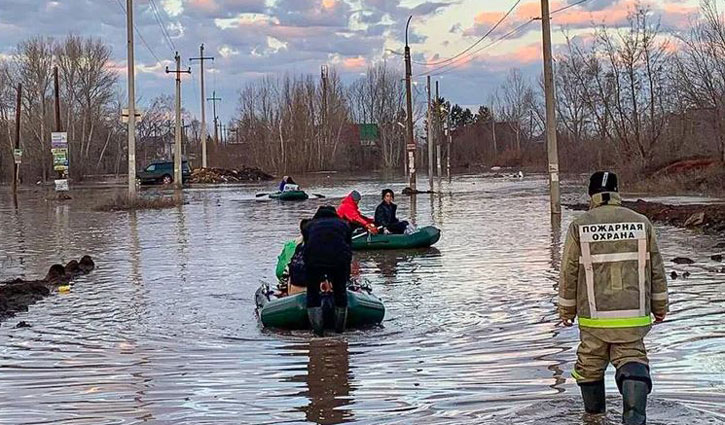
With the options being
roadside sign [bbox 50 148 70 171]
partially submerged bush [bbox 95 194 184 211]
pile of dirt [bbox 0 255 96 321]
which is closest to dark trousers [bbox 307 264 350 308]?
pile of dirt [bbox 0 255 96 321]

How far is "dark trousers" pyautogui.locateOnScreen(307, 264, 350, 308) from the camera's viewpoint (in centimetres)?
1110

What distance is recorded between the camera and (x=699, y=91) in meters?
49.0

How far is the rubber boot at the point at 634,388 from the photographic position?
21.2ft

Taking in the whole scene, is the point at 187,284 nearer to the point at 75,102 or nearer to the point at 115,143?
the point at 75,102

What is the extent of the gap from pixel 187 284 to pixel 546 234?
10727 mm

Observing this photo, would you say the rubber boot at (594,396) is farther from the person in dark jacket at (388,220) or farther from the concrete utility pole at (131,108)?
the concrete utility pole at (131,108)

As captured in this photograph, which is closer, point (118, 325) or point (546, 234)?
point (118, 325)

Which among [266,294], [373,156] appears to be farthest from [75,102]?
[266,294]

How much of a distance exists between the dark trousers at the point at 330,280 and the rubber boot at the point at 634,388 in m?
5.00

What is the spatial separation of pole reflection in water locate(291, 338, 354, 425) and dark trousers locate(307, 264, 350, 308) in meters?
0.45

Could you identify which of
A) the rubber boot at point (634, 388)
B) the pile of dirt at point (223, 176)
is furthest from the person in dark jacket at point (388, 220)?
the pile of dirt at point (223, 176)

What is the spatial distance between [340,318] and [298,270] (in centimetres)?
119

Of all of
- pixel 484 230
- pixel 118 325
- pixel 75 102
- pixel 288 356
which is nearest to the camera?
pixel 288 356

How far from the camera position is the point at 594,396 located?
688 cm
